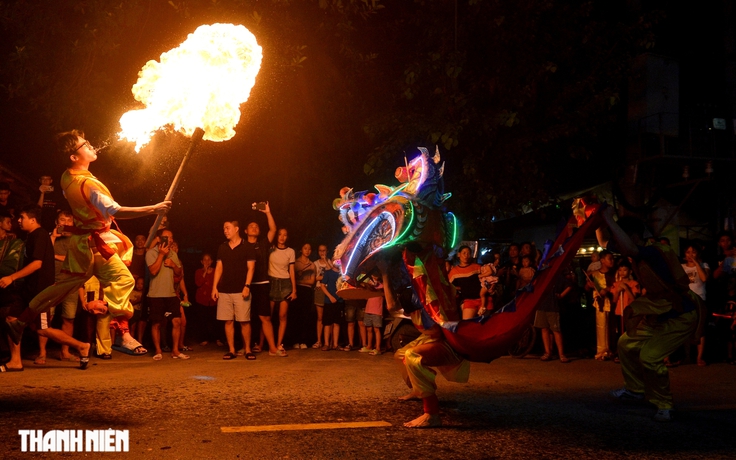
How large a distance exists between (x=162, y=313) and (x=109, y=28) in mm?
4231

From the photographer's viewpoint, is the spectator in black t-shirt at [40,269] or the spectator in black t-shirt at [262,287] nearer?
the spectator in black t-shirt at [40,269]

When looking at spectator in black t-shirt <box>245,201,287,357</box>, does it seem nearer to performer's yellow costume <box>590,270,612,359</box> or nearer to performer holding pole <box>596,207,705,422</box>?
performer's yellow costume <box>590,270,612,359</box>

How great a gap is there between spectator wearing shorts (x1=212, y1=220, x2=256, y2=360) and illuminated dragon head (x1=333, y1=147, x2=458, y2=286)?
3.74 m

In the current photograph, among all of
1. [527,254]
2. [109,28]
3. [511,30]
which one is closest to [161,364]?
[109,28]

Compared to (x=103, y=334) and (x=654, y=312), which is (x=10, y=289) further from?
(x=654, y=312)

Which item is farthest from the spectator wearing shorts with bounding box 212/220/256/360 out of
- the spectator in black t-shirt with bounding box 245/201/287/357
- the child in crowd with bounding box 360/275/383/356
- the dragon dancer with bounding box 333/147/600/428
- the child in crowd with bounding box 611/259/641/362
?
the child in crowd with bounding box 611/259/641/362

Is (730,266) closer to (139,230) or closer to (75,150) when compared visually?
(75,150)

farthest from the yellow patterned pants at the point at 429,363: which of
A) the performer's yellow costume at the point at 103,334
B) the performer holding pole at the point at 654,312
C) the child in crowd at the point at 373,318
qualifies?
the child in crowd at the point at 373,318

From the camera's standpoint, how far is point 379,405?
663 centimetres

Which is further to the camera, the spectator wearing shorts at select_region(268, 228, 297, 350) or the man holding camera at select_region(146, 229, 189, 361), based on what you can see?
the spectator wearing shorts at select_region(268, 228, 297, 350)

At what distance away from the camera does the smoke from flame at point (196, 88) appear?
255 inches

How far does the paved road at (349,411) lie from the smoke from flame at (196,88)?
257 cm

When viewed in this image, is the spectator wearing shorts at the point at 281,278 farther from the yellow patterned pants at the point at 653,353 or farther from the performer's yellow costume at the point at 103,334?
the yellow patterned pants at the point at 653,353

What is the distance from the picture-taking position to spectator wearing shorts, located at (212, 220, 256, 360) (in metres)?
10.0
